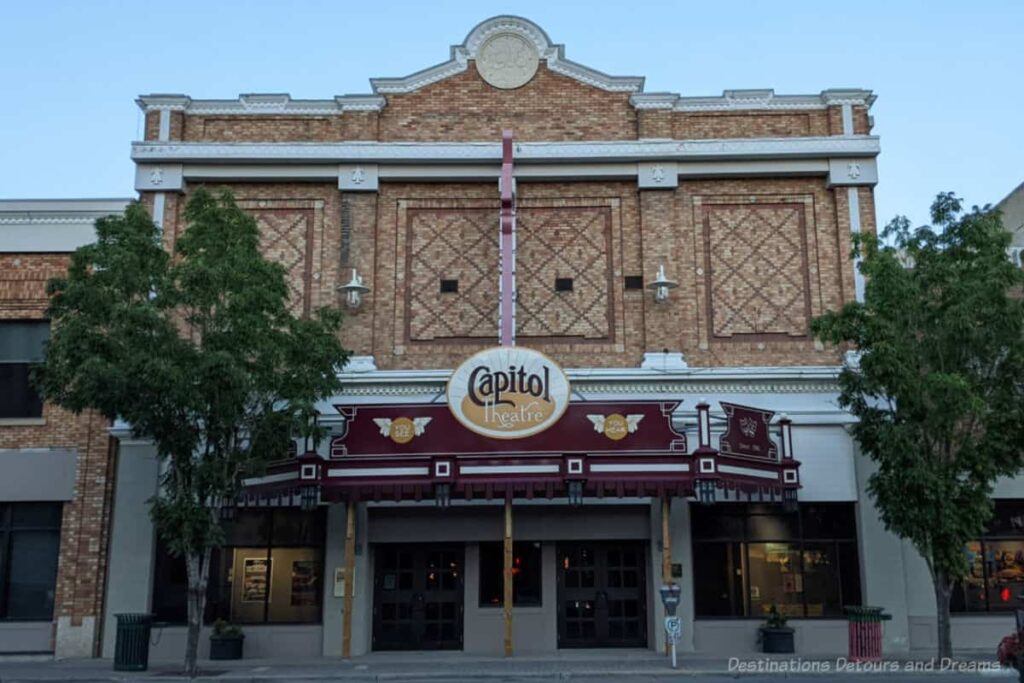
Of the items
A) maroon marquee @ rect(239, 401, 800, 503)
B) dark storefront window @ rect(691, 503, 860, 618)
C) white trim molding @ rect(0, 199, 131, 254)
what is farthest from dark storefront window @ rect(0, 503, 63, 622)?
dark storefront window @ rect(691, 503, 860, 618)

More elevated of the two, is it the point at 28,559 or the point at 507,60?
the point at 507,60

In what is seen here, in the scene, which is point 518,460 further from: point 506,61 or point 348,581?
point 506,61

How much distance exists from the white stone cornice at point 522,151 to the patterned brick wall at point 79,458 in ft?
12.5

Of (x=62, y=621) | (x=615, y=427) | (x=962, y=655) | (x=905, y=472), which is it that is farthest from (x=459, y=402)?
(x=962, y=655)

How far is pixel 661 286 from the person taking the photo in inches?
880

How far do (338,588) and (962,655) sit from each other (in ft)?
42.7

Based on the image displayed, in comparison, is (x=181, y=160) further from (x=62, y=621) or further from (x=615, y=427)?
(x=615, y=427)

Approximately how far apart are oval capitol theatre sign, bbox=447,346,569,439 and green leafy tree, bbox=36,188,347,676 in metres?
2.77

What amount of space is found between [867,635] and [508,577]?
7.06 meters

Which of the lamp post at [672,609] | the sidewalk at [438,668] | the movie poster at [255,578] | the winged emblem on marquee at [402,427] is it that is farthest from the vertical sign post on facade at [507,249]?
the movie poster at [255,578]

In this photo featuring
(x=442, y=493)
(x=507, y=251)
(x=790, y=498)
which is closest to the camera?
(x=442, y=493)

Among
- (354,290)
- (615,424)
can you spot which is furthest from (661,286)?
(354,290)

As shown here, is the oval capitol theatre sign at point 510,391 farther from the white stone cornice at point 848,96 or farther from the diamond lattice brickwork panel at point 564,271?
the white stone cornice at point 848,96

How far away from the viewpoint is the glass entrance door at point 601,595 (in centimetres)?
2150
